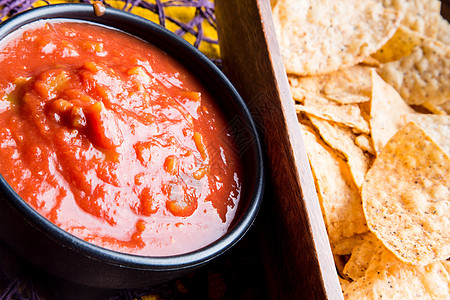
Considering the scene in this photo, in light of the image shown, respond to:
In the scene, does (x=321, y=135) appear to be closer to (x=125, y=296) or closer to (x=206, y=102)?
(x=206, y=102)

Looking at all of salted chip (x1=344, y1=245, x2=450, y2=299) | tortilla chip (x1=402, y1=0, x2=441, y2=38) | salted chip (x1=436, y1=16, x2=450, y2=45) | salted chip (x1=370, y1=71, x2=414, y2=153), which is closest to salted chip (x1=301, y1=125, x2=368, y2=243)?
salted chip (x1=344, y1=245, x2=450, y2=299)

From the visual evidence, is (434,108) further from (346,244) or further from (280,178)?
(280,178)

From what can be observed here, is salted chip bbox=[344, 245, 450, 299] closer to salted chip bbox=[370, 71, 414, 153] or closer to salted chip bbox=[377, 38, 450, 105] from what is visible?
salted chip bbox=[370, 71, 414, 153]

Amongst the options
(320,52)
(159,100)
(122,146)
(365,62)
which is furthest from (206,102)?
(365,62)

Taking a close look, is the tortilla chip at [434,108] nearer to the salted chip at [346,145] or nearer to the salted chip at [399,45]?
the salted chip at [399,45]

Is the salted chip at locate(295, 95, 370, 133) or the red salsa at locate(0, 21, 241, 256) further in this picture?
the salted chip at locate(295, 95, 370, 133)

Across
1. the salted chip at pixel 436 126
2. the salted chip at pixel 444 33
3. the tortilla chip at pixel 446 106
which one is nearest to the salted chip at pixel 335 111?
the salted chip at pixel 436 126
